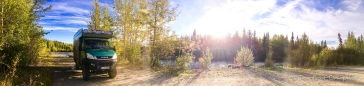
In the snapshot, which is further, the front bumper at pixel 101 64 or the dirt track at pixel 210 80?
the front bumper at pixel 101 64

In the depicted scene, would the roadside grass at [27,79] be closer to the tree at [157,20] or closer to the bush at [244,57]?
the tree at [157,20]

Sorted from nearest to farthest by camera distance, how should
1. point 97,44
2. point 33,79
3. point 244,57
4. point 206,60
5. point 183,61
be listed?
1. point 33,79
2. point 97,44
3. point 183,61
4. point 206,60
5. point 244,57

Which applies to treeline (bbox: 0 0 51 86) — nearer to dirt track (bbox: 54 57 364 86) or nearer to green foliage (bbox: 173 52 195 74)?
dirt track (bbox: 54 57 364 86)

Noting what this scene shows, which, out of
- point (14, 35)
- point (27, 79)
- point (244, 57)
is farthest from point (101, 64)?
point (244, 57)

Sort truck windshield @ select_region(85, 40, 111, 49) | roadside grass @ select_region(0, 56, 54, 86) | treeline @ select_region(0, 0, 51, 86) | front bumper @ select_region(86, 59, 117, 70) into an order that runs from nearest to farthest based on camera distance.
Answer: roadside grass @ select_region(0, 56, 54, 86) < front bumper @ select_region(86, 59, 117, 70) < truck windshield @ select_region(85, 40, 111, 49) < treeline @ select_region(0, 0, 51, 86)

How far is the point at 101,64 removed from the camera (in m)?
11.0

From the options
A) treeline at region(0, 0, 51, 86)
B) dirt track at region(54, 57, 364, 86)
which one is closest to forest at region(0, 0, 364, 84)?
treeline at region(0, 0, 51, 86)

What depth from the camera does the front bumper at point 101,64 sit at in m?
10.8

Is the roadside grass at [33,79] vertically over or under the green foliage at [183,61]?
under

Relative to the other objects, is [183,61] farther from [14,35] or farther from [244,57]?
[14,35]

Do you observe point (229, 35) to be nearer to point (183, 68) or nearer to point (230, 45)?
point (230, 45)

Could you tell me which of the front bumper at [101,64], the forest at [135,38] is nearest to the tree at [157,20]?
the forest at [135,38]

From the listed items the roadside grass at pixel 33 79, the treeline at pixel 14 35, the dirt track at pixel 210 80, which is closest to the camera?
the roadside grass at pixel 33 79

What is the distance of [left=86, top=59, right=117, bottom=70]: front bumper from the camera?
35.6ft
